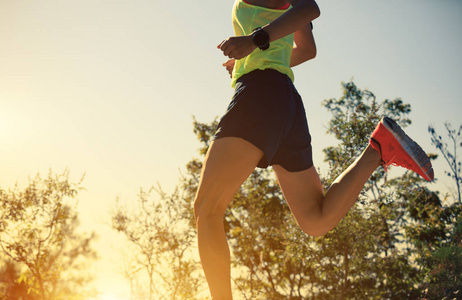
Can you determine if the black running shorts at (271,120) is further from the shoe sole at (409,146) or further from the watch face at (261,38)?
the shoe sole at (409,146)

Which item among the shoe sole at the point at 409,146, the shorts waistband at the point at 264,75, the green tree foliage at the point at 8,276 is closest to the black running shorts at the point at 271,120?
the shorts waistband at the point at 264,75

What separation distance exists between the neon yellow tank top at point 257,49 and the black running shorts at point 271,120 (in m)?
0.04

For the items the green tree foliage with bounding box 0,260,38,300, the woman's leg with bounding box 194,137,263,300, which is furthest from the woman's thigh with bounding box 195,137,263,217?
the green tree foliage with bounding box 0,260,38,300

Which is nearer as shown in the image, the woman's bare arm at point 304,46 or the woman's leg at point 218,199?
the woman's leg at point 218,199

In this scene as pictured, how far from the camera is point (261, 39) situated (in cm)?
197

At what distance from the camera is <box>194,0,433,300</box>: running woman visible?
188 cm

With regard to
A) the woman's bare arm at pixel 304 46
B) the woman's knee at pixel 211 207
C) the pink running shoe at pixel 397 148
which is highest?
the woman's bare arm at pixel 304 46

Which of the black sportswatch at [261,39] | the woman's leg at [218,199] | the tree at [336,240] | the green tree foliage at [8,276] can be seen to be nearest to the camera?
the woman's leg at [218,199]

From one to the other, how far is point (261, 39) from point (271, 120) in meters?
0.35

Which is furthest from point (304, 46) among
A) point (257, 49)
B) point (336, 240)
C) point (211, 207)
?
point (336, 240)

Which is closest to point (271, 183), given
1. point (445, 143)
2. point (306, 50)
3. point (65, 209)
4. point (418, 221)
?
point (418, 221)

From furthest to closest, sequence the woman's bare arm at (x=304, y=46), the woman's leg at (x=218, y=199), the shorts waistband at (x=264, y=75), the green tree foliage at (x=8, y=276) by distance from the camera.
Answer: the green tree foliage at (x=8, y=276)
the woman's bare arm at (x=304, y=46)
the shorts waistband at (x=264, y=75)
the woman's leg at (x=218, y=199)

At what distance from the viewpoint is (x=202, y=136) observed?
14.4 meters

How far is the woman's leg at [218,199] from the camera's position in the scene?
1.86m
